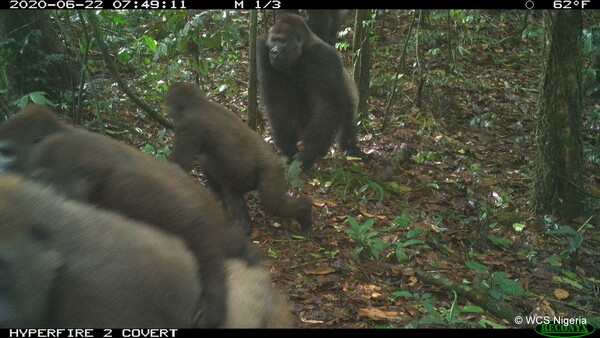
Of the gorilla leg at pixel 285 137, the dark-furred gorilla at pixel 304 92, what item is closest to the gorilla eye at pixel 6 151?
the dark-furred gorilla at pixel 304 92

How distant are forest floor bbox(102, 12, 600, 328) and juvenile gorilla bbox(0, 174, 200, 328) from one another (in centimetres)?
144

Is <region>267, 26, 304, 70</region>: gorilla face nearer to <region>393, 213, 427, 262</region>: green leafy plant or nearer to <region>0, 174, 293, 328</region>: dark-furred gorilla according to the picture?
<region>393, 213, 427, 262</region>: green leafy plant

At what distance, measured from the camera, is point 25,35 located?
6.13 m

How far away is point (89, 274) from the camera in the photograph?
8.08ft

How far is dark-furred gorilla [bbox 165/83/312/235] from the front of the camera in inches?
187

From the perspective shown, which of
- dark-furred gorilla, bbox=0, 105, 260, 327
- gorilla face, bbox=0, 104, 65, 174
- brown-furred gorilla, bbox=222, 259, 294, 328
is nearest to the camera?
brown-furred gorilla, bbox=222, 259, 294, 328

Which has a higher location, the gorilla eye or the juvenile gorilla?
the gorilla eye

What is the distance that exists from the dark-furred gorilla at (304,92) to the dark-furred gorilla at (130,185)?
335cm

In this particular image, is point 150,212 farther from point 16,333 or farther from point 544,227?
point 544,227

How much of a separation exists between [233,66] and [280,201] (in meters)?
4.64

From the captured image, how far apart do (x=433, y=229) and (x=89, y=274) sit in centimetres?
353

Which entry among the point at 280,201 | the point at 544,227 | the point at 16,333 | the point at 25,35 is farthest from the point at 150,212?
the point at 25,35

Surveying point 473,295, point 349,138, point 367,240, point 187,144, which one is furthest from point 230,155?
point 349,138

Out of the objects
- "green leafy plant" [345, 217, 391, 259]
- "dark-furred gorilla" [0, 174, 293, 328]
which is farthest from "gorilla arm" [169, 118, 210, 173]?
"dark-furred gorilla" [0, 174, 293, 328]
